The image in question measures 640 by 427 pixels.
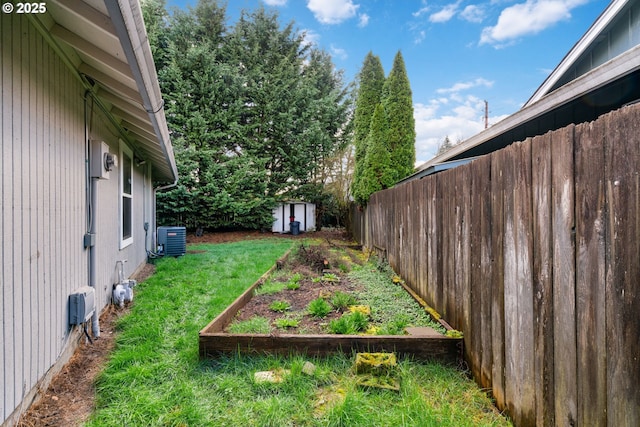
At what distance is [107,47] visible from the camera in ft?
7.99

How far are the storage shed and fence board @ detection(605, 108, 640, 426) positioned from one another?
14.3 meters

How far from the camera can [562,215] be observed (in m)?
1.42

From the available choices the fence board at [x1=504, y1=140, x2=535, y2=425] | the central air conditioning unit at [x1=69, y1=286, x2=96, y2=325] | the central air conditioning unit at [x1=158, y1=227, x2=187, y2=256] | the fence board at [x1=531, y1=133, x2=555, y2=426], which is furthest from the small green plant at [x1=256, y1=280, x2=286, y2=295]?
the central air conditioning unit at [x1=158, y1=227, x2=187, y2=256]

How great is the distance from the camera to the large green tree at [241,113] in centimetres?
1292

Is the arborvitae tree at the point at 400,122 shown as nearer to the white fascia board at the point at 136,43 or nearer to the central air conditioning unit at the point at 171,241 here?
the central air conditioning unit at the point at 171,241

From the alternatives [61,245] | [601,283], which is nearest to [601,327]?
[601,283]

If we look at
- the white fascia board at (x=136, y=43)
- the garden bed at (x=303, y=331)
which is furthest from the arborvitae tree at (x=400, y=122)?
the white fascia board at (x=136, y=43)

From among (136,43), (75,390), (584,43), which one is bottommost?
(75,390)

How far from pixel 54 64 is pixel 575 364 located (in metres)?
3.85

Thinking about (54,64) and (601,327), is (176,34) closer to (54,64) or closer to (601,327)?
(54,64)

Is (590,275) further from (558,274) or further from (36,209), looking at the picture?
(36,209)

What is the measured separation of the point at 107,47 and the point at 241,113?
1234 cm

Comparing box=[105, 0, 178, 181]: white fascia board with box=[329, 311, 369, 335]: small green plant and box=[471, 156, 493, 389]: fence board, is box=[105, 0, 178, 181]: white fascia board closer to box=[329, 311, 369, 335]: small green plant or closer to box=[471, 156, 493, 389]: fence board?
box=[471, 156, 493, 389]: fence board

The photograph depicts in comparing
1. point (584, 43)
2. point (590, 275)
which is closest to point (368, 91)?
point (584, 43)
